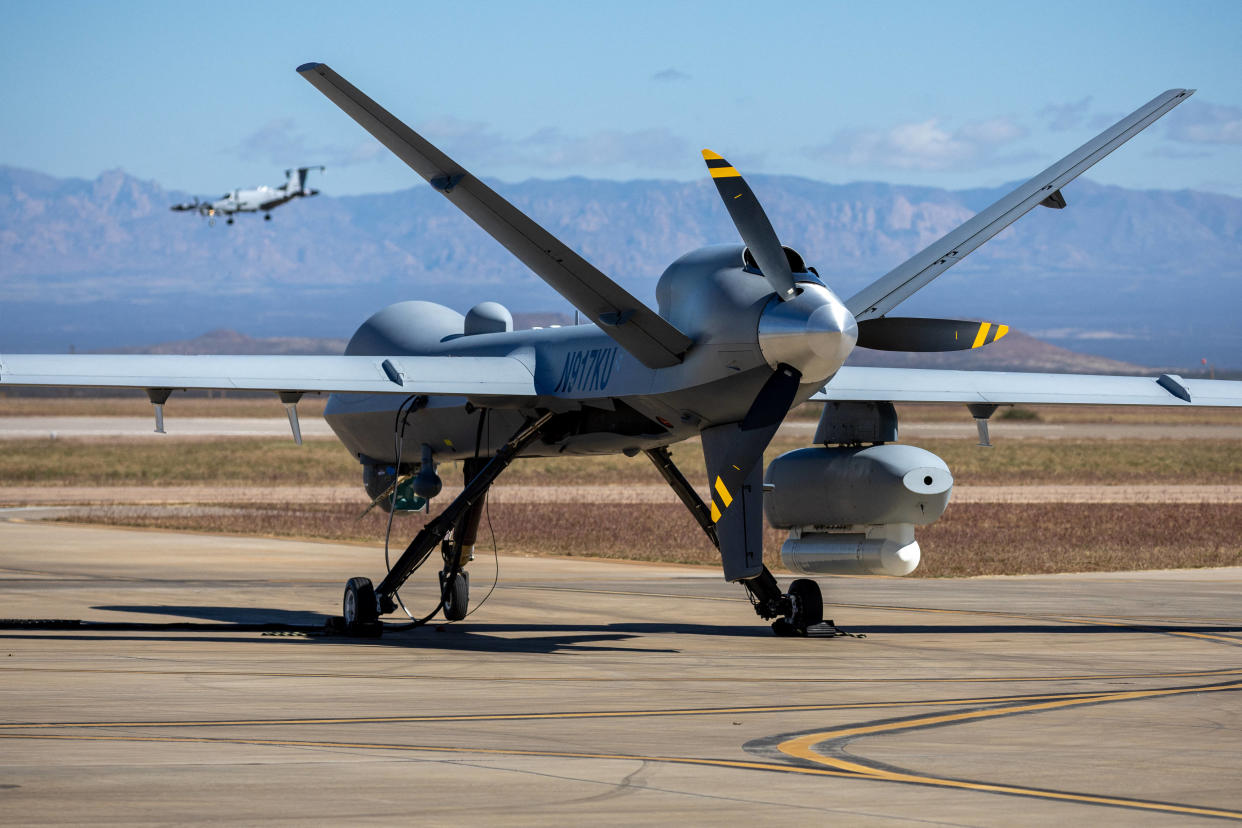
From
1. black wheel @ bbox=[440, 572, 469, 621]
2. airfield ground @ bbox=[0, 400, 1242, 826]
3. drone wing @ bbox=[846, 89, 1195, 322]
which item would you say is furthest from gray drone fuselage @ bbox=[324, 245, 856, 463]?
airfield ground @ bbox=[0, 400, 1242, 826]

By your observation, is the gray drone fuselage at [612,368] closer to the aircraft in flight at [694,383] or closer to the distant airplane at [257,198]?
the aircraft in flight at [694,383]

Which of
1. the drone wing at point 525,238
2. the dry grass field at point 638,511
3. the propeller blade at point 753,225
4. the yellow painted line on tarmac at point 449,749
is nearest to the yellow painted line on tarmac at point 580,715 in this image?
the yellow painted line on tarmac at point 449,749

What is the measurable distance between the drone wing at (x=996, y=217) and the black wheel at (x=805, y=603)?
11.7ft

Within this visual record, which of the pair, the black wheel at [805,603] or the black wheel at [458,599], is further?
the black wheel at [458,599]

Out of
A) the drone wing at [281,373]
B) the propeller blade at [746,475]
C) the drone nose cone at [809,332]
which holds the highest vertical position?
the drone nose cone at [809,332]

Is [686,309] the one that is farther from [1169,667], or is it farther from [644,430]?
[1169,667]

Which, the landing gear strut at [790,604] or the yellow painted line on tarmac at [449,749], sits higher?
the landing gear strut at [790,604]

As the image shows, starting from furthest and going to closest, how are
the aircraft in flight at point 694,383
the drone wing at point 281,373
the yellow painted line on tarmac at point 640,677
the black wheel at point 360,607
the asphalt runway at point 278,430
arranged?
1. the asphalt runway at point 278,430
2. the black wheel at point 360,607
3. the drone wing at point 281,373
4. the aircraft in flight at point 694,383
5. the yellow painted line on tarmac at point 640,677

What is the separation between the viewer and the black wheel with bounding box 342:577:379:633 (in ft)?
64.6

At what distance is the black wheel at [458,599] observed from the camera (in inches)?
855

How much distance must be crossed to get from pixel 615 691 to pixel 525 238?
4.69 metres

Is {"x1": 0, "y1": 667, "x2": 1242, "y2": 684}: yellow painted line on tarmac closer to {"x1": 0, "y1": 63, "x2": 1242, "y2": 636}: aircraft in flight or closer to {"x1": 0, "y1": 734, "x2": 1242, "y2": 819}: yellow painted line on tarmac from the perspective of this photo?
{"x1": 0, "y1": 63, "x2": 1242, "y2": 636}: aircraft in flight

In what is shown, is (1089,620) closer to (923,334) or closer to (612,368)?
(923,334)

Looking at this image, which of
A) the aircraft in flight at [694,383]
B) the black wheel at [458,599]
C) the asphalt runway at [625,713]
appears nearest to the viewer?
the asphalt runway at [625,713]
